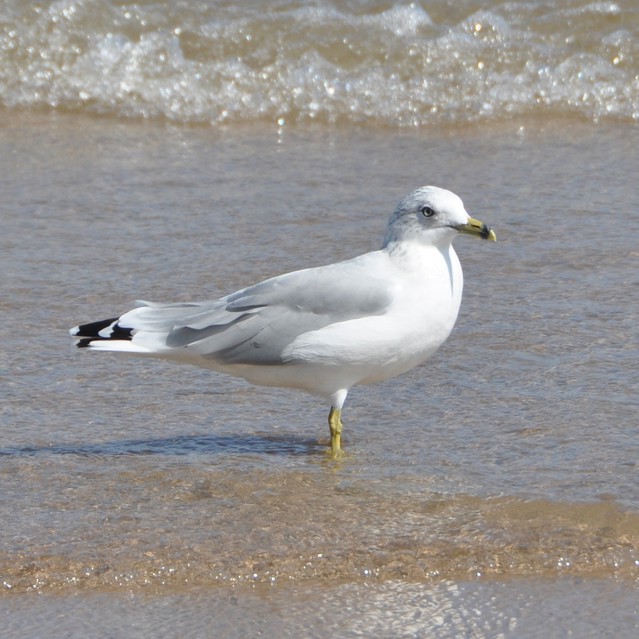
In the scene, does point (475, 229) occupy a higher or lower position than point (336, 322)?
higher

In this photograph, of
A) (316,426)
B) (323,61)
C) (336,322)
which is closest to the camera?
(336,322)

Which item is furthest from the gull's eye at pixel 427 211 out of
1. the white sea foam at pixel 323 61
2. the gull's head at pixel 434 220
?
the white sea foam at pixel 323 61

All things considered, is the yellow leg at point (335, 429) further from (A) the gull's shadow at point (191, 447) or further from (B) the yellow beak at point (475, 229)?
(B) the yellow beak at point (475, 229)

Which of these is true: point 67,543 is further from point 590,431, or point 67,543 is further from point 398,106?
point 398,106

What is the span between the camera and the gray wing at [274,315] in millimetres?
4457

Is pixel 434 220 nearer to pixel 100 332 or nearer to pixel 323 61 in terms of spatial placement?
pixel 100 332

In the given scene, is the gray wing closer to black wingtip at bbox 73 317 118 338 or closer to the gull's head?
black wingtip at bbox 73 317 118 338

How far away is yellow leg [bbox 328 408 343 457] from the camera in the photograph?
4465 millimetres

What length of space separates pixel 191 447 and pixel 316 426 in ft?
1.64

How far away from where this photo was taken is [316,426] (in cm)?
474

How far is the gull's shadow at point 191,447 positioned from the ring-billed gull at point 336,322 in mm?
163

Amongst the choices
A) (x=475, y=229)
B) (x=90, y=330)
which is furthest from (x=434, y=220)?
(x=90, y=330)

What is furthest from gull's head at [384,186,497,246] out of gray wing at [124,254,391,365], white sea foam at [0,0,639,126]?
white sea foam at [0,0,639,126]

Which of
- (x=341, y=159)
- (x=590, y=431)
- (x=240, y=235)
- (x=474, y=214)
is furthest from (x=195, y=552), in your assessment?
(x=341, y=159)
